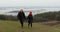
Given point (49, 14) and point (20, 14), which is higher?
point (20, 14)

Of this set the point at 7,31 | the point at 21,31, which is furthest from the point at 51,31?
the point at 7,31

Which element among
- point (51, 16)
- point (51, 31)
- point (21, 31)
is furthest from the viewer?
point (51, 16)

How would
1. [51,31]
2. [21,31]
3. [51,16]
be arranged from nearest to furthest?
[21,31] → [51,31] → [51,16]

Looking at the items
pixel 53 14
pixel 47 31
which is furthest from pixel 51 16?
pixel 47 31

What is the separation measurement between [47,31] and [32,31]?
5.16 feet

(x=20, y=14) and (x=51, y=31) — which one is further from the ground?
(x=20, y=14)

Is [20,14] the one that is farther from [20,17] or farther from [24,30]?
[24,30]

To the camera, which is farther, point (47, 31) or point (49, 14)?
point (49, 14)

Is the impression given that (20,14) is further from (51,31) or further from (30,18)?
(51,31)

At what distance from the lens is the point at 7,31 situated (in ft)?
54.1

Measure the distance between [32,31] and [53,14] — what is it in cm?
2211

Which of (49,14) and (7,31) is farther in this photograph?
(49,14)

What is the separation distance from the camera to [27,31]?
16359 mm

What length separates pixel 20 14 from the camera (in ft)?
53.0
